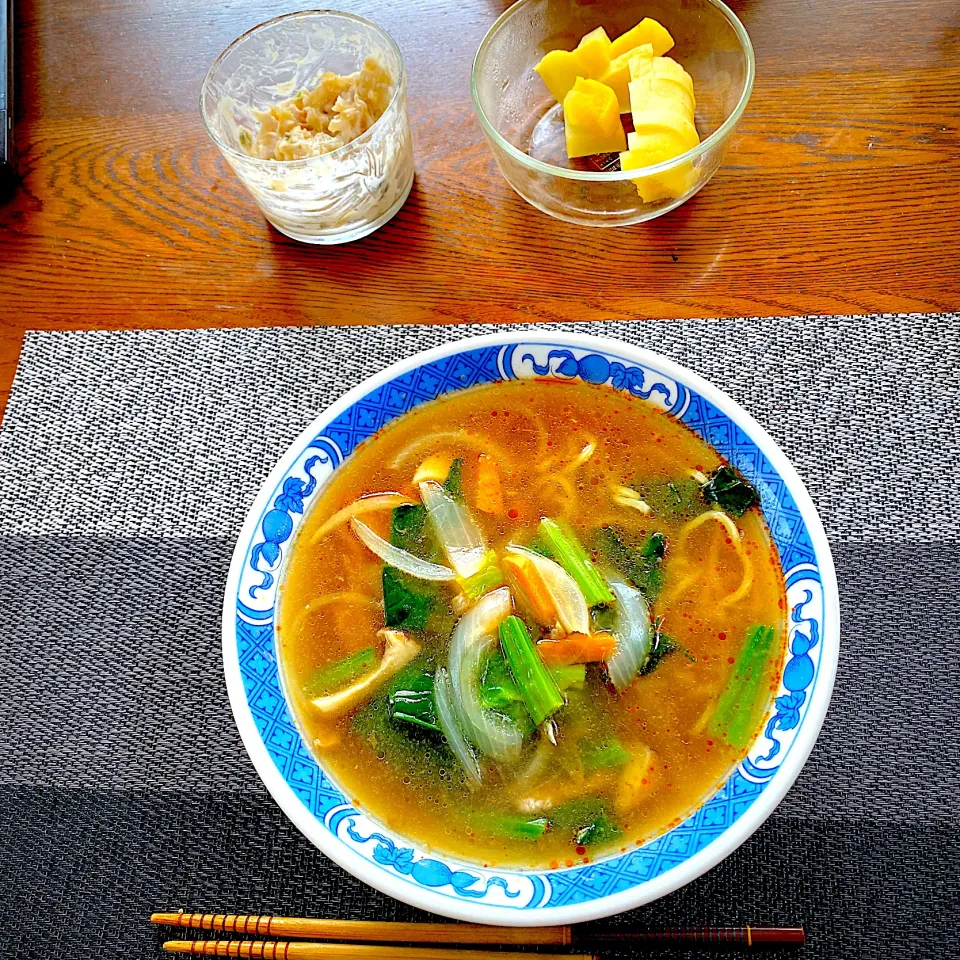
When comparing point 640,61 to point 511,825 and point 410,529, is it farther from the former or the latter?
point 511,825

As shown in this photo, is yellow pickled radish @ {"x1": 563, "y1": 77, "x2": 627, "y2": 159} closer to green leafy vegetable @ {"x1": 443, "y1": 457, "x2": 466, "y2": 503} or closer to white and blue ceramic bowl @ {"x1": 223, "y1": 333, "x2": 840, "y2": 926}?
white and blue ceramic bowl @ {"x1": 223, "y1": 333, "x2": 840, "y2": 926}

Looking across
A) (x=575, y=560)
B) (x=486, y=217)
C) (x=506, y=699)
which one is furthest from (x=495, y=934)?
(x=486, y=217)

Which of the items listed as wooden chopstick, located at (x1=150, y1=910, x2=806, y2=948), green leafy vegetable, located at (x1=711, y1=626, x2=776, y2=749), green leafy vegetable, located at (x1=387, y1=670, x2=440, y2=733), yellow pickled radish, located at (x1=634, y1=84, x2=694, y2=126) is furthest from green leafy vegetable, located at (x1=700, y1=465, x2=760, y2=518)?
yellow pickled radish, located at (x1=634, y1=84, x2=694, y2=126)

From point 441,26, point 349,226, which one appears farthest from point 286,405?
point 441,26

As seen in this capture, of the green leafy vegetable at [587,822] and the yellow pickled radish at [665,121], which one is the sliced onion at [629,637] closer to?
Result: the green leafy vegetable at [587,822]

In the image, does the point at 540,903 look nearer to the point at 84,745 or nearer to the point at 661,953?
the point at 661,953

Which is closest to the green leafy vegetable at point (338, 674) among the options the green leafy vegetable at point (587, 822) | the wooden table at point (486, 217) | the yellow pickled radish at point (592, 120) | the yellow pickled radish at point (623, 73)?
the green leafy vegetable at point (587, 822)
